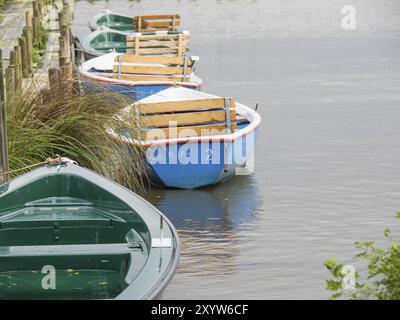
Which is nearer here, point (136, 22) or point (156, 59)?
point (156, 59)

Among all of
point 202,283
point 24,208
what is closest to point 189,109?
point 202,283

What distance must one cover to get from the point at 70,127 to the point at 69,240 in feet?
13.4

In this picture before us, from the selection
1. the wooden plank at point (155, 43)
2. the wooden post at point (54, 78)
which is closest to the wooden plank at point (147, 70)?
the wooden plank at point (155, 43)

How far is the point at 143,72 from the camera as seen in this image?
849 inches

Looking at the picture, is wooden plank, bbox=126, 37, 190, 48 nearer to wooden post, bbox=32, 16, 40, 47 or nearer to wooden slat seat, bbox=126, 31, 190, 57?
wooden slat seat, bbox=126, 31, 190, 57

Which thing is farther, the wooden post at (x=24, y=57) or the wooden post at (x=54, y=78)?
the wooden post at (x=24, y=57)

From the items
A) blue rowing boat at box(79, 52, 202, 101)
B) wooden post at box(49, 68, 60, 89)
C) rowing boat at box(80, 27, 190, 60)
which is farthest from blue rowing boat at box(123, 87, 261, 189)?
rowing boat at box(80, 27, 190, 60)

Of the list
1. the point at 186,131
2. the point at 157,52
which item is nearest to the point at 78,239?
the point at 186,131

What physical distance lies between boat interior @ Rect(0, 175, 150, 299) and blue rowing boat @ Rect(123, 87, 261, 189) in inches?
192

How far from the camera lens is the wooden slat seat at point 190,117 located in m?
16.1

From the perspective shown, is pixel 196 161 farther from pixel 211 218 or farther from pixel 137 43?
pixel 137 43

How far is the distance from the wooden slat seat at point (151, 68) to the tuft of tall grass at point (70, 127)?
22.1 ft

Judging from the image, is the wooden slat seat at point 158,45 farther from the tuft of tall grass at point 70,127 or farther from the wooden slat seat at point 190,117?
the tuft of tall grass at point 70,127

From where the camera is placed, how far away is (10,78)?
54.2 ft
